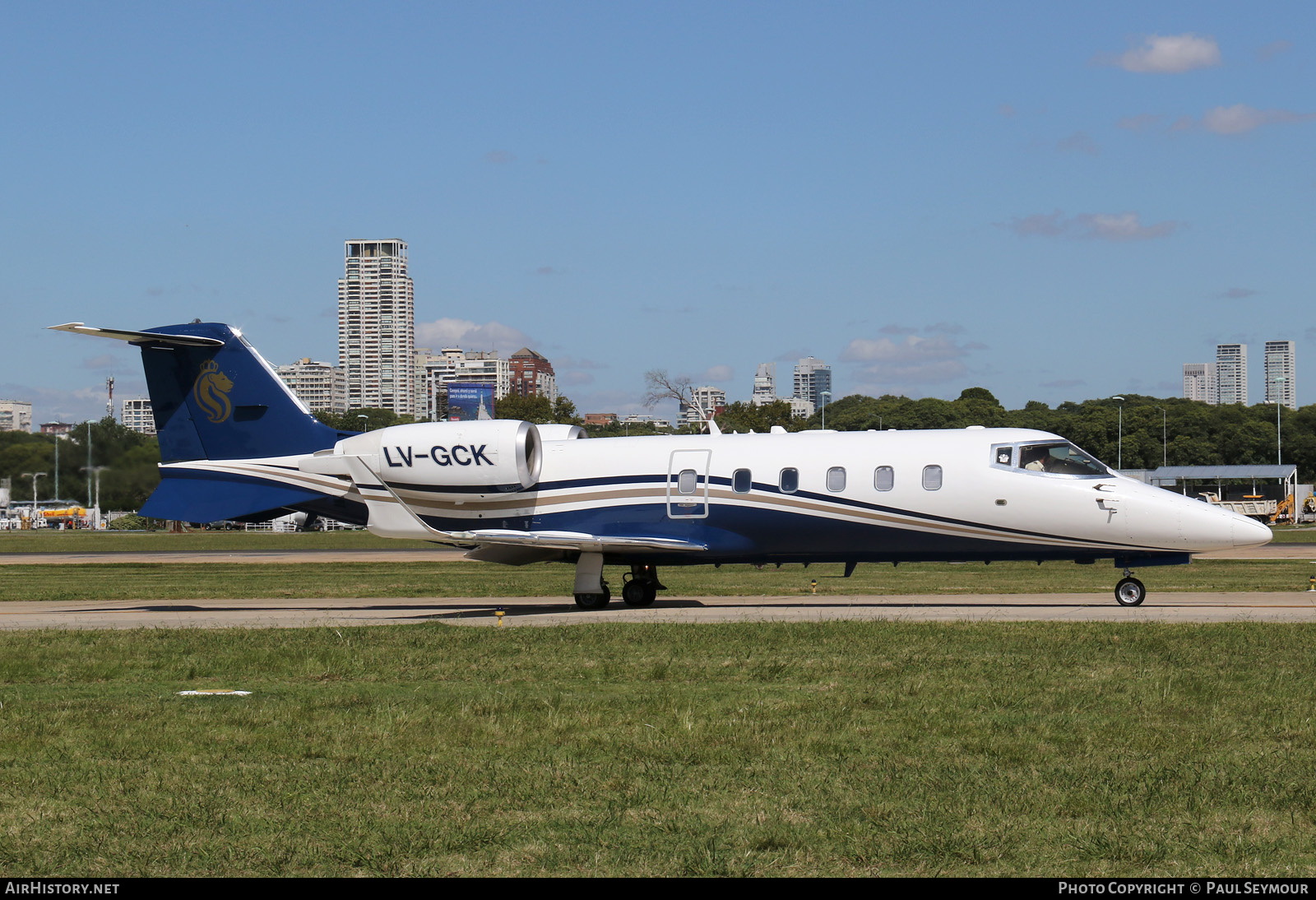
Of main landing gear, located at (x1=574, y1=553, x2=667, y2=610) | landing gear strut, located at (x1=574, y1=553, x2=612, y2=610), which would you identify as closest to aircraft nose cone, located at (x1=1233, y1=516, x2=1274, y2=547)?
main landing gear, located at (x1=574, y1=553, x2=667, y2=610)

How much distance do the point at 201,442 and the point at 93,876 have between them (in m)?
20.2

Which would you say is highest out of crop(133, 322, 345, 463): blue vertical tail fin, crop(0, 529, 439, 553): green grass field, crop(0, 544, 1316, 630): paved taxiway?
crop(133, 322, 345, 463): blue vertical tail fin

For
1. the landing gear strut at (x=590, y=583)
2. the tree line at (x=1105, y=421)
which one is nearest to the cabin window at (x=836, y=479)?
the landing gear strut at (x=590, y=583)

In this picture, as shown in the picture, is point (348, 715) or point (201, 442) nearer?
point (348, 715)

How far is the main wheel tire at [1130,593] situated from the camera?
21828 mm

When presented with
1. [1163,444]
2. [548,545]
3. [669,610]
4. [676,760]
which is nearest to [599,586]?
[669,610]

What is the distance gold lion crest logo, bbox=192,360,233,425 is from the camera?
82.7ft

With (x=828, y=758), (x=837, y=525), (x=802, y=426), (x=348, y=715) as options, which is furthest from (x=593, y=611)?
(x=802, y=426)

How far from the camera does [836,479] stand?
73.6ft

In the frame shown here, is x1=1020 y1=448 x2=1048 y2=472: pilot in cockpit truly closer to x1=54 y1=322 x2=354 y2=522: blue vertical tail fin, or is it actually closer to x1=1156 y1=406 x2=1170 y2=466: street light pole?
x1=54 y1=322 x2=354 y2=522: blue vertical tail fin

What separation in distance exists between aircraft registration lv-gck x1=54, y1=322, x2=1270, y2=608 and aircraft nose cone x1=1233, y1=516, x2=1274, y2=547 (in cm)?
3

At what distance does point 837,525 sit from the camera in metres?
22.5
